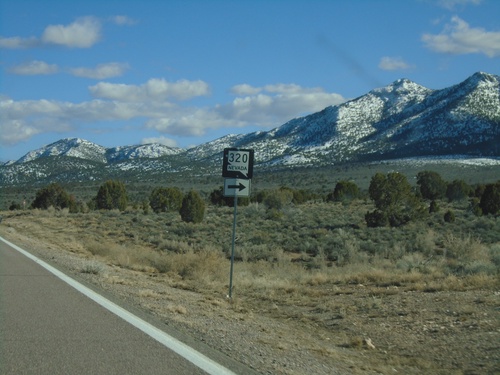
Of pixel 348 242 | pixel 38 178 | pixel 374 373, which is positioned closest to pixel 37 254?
pixel 348 242

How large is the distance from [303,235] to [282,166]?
124 metres

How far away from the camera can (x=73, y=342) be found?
26.9ft

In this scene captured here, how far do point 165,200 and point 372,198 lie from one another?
2545 centimetres

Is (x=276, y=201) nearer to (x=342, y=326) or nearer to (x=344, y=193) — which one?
(x=344, y=193)


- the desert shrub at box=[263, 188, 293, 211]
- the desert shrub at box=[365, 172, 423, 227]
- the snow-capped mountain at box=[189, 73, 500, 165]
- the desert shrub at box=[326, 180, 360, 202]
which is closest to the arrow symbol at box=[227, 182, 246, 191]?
the desert shrub at box=[365, 172, 423, 227]

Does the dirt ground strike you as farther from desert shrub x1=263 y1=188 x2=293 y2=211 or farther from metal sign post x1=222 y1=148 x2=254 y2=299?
desert shrub x1=263 y1=188 x2=293 y2=211

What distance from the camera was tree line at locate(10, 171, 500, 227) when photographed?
44.3 meters

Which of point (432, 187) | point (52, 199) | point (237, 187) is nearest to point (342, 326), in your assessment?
point (237, 187)

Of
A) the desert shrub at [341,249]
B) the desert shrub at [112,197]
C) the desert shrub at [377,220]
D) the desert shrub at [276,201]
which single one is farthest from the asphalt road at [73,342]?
the desert shrub at [112,197]

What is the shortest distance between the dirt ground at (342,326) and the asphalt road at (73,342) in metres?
0.88

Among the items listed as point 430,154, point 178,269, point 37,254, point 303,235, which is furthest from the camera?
point 430,154

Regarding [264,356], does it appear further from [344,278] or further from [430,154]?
[430,154]

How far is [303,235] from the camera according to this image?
1480 inches

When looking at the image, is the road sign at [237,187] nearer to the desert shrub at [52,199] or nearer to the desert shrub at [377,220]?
the desert shrub at [377,220]
